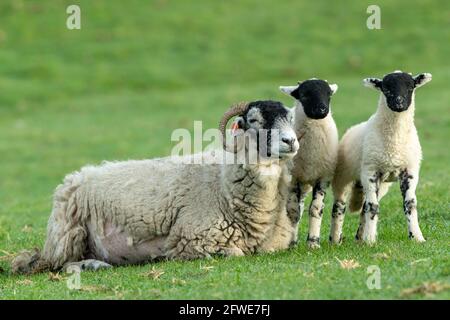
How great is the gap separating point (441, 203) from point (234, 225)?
14.2ft

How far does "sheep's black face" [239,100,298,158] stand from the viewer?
1123cm

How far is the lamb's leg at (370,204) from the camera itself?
1159cm

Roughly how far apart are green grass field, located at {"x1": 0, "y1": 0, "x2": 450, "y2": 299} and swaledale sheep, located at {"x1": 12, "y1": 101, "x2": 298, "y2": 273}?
1.74 ft

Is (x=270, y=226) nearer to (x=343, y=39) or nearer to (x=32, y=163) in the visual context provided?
(x=32, y=163)

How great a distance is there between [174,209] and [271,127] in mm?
1873

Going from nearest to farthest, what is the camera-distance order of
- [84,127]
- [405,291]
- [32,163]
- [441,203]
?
1. [405,291]
2. [441,203]
3. [32,163]
4. [84,127]

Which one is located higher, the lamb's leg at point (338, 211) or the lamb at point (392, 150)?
the lamb at point (392, 150)

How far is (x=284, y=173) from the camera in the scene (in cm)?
1192

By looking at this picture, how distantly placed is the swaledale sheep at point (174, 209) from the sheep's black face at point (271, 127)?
0.04 feet

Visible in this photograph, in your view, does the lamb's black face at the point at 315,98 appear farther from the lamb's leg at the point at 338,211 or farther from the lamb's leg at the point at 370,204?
the lamb's leg at the point at 338,211

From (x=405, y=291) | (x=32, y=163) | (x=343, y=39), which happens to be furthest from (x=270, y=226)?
(x=343, y=39)

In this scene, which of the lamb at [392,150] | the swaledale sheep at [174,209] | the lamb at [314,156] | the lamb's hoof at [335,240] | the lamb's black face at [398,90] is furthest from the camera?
the lamb's hoof at [335,240]

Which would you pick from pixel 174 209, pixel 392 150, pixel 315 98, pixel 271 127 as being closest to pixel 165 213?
pixel 174 209

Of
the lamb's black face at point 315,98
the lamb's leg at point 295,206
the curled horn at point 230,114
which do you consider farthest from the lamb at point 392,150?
the curled horn at point 230,114
